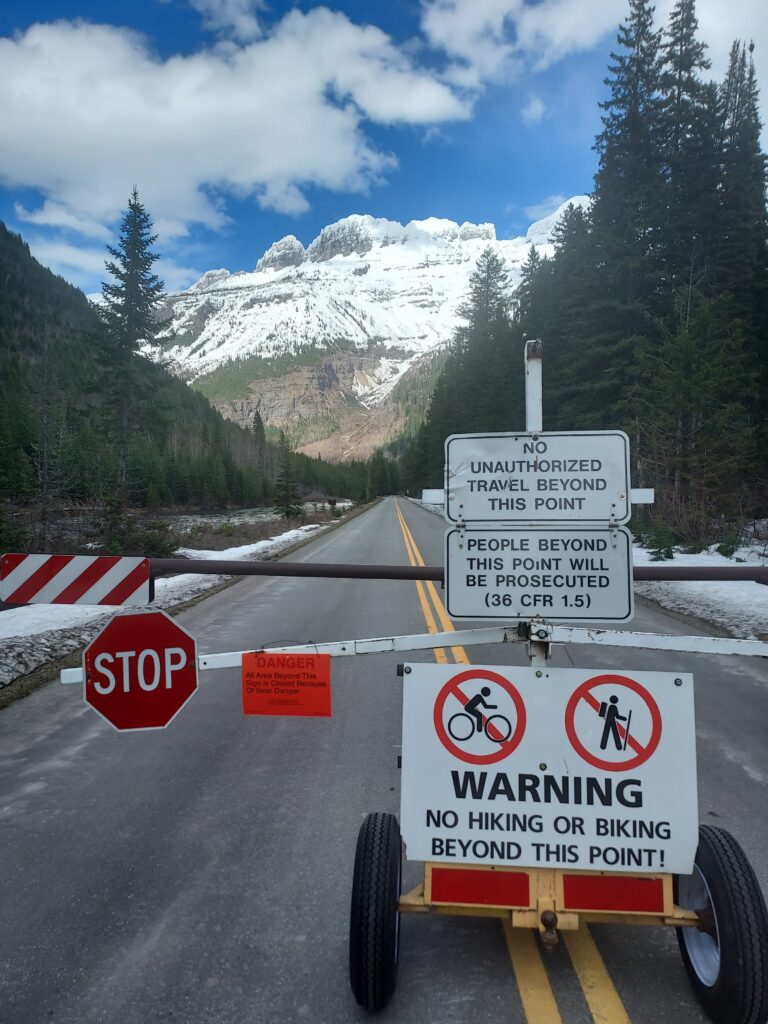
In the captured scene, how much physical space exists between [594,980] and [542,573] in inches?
62.8

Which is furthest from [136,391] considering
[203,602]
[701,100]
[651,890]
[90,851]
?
[651,890]

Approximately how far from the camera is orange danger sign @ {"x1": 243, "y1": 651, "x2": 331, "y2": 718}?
3.20m

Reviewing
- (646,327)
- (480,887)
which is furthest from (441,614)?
(646,327)

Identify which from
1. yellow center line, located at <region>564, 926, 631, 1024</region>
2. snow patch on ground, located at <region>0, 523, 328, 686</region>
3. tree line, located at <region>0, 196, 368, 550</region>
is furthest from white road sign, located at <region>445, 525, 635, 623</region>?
tree line, located at <region>0, 196, 368, 550</region>

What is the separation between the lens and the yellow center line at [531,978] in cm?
230

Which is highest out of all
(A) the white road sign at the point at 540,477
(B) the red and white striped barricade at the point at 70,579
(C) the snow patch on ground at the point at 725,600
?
(A) the white road sign at the point at 540,477

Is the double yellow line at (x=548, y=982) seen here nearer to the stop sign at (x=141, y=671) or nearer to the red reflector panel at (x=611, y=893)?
the red reflector panel at (x=611, y=893)

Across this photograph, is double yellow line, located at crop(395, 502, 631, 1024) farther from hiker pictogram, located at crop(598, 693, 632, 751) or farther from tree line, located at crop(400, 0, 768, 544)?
tree line, located at crop(400, 0, 768, 544)

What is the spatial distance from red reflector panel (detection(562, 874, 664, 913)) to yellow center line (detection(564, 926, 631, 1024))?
0.34m

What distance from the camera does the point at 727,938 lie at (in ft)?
7.13

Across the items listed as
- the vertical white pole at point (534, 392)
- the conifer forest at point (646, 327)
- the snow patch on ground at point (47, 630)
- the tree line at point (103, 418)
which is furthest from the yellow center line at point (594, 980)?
the tree line at point (103, 418)

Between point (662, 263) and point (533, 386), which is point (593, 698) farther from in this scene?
point (662, 263)

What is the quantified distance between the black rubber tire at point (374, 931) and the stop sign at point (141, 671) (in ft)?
4.61

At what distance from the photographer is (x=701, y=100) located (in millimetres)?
25469
